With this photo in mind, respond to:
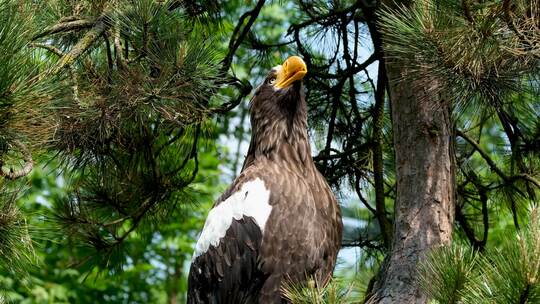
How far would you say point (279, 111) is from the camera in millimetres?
4340

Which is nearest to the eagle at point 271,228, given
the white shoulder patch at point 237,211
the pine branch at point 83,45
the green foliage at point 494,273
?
the white shoulder patch at point 237,211

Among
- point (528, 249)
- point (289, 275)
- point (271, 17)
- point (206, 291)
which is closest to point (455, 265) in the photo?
point (528, 249)

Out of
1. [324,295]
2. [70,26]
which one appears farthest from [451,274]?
[70,26]

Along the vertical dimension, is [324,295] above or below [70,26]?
below

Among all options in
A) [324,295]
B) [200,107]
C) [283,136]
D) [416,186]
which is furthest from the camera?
[283,136]

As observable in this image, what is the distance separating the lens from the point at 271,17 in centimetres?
968

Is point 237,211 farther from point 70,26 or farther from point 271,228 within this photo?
point 70,26

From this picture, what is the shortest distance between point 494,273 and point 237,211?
1687 mm

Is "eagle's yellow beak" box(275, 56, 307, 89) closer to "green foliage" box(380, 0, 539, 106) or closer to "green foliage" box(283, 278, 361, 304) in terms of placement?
"green foliage" box(380, 0, 539, 106)

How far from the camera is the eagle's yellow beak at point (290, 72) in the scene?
4.12 metres

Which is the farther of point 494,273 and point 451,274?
point 451,274

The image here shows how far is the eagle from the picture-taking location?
3.79m

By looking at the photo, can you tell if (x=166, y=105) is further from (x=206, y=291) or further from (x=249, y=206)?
(x=206, y=291)

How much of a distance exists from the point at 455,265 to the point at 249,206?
57.3 inches
